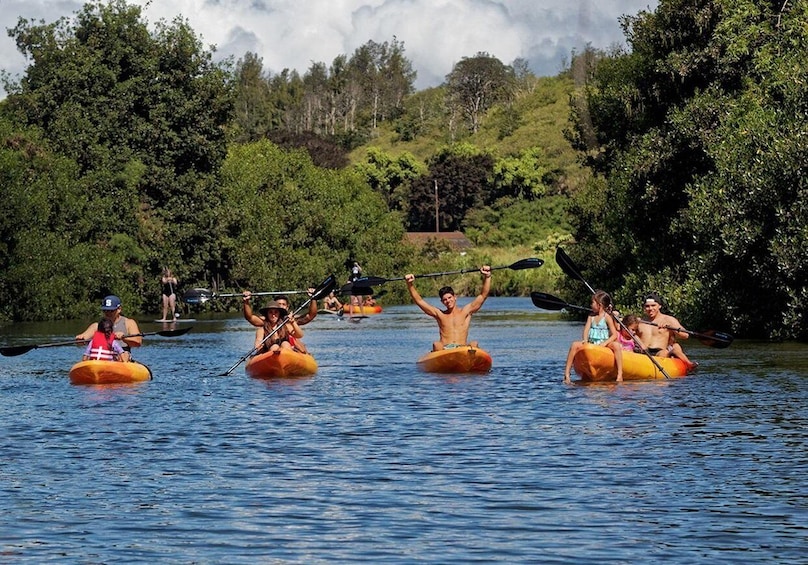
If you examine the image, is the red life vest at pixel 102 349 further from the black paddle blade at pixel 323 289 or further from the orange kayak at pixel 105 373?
the black paddle blade at pixel 323 289

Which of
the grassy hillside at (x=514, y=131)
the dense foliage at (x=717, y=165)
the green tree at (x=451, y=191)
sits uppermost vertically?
the grassy hillside at (x=514, y=131)

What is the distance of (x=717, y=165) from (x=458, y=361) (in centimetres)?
1248

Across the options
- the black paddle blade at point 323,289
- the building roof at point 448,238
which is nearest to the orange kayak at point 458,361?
the black paddle blade at point 323,289

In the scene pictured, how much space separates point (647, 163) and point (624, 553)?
3209 centimetres

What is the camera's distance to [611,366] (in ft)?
78.2

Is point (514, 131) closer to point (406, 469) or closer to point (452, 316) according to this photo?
point (452, 316)

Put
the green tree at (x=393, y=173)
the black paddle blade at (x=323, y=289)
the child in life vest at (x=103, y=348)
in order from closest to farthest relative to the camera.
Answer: the child in life vest at (x=103, y=348) → the black paddle blade at (x=323, y=289) → the green tree at (x=393, y=173)

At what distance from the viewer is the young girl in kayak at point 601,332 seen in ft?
78.3

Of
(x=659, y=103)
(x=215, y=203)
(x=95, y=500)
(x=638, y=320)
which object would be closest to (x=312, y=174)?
(x=215, y=203)

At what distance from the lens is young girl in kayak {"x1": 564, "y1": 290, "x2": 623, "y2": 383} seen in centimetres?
2386

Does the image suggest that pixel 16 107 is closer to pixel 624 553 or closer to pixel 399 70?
pixel 624 553

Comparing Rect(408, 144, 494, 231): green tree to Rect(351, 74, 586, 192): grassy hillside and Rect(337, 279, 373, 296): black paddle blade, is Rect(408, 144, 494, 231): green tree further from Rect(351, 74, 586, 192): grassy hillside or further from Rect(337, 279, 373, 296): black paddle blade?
Rect(337, 279, 373, 296): black paddle blade

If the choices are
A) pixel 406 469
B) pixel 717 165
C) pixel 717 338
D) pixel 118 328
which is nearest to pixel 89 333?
pixel 118 328

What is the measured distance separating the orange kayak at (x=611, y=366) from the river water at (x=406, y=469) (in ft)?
1.47
